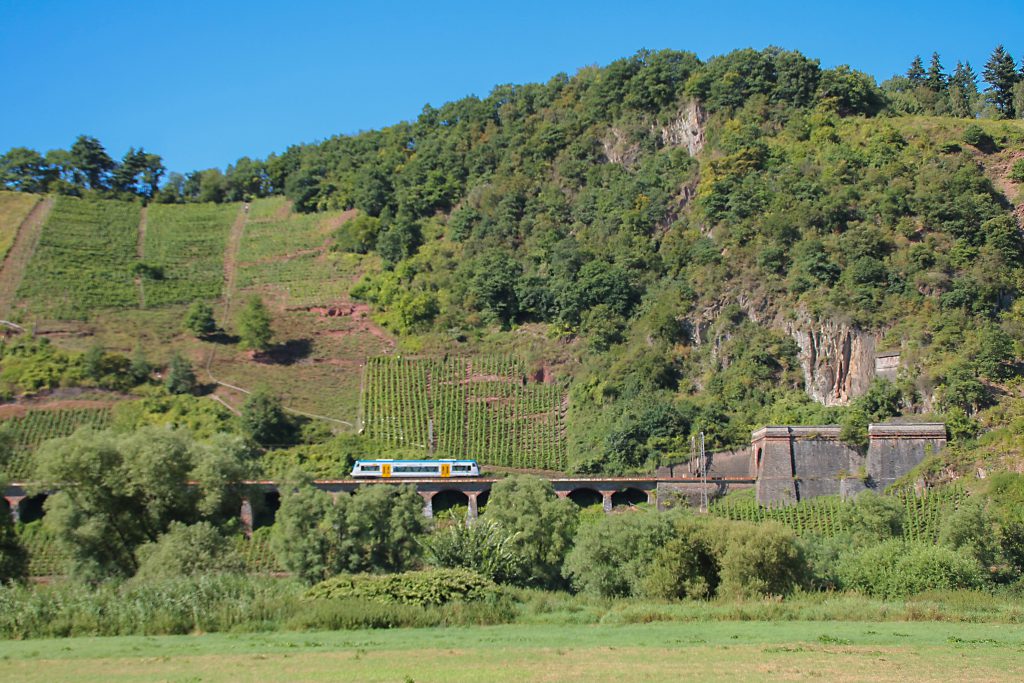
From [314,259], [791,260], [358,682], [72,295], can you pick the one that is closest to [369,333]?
[314,259]

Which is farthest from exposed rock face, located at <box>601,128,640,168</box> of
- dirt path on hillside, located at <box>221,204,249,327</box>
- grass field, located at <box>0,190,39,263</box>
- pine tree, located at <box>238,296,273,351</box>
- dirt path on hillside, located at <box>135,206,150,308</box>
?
grass field, located at <box>0,190,39,263</box>

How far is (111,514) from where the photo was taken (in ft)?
156

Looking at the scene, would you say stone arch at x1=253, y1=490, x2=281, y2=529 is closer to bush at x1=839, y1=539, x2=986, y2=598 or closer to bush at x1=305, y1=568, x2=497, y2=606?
Answer: bush at x1=305, y1=568, x2=497, y2=606

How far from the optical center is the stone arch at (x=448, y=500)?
65.1 m

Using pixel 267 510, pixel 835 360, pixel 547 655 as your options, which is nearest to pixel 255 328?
pixel 267 510

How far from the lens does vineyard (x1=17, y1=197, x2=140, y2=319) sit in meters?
92.5

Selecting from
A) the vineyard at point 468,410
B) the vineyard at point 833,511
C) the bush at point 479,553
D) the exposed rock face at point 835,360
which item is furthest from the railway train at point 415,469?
the exposed rock face at point 835,360

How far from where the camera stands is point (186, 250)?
354ft

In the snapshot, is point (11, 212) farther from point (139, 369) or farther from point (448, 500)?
point (448, 500)

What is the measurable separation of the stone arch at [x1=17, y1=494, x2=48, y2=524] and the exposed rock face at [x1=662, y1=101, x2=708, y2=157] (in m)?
53.3

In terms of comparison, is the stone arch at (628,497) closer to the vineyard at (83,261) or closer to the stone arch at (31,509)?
the stone arch at (31,509)

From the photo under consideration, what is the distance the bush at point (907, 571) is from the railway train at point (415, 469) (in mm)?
27199

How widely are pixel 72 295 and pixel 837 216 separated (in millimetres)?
54362

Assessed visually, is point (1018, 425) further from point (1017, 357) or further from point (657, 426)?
point (657, 426)
